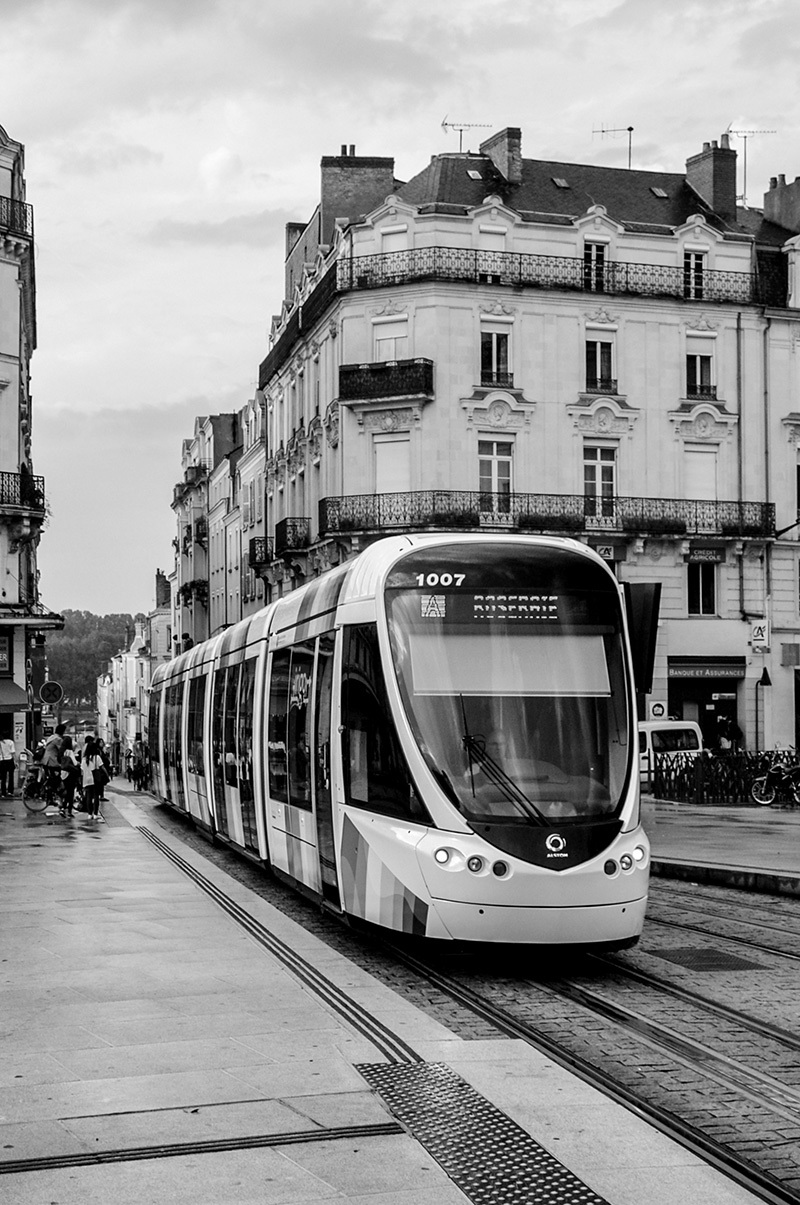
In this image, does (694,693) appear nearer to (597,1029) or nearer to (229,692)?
(229,692)

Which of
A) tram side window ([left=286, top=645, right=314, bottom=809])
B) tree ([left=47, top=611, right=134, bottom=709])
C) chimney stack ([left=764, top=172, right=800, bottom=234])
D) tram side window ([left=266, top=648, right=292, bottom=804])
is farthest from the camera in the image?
tree ([left=47, top=611, right=134, bottom=709])

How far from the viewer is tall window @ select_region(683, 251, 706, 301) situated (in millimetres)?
48156

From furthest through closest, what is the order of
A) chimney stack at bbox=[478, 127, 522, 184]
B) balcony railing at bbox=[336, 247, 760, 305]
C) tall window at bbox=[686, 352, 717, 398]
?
chimney stack at bbox=[478, 127, 522, 184]
tall window at bbox=[686, 352, 717, 398]
balcony railing at bbox=[336, 247, 760, 305]

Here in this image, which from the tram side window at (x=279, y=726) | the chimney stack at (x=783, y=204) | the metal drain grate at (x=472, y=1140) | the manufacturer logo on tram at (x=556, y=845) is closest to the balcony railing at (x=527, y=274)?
the chimney stack at (x=783, y=204)

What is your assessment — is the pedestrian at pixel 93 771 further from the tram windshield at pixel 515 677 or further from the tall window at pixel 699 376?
the tall window at pixel 699 376

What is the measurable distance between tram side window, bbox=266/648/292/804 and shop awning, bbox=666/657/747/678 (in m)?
32.0

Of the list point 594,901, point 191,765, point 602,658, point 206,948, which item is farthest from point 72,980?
point 191,765

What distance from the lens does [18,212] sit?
4516 centimetres

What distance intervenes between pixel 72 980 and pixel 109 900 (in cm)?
483

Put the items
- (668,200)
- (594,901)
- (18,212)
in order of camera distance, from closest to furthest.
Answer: (594,901) → (18,212) → (668,200)

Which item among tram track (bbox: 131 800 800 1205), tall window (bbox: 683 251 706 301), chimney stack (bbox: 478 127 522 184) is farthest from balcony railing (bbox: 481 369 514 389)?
tram track (bbox: 131 800 800 1205)

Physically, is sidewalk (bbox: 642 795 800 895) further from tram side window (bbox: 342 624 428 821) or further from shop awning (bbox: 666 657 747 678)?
shop awning (bbox: 666 657 747 678)

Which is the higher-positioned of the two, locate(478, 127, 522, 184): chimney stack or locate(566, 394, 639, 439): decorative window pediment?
locate(478, 127, 522, 184): chimney stack

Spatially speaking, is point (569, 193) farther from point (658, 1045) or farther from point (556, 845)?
point (658, 1045)
